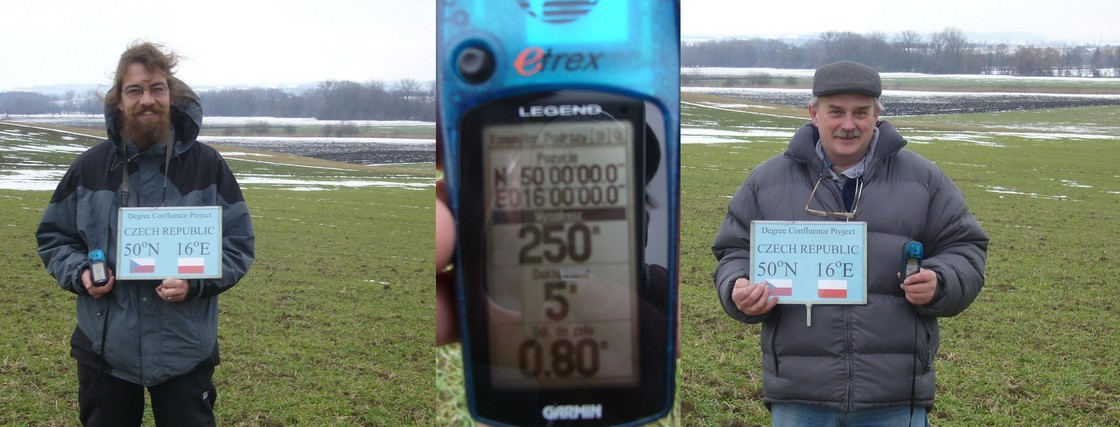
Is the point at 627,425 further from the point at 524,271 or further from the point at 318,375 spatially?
the point at 318,375

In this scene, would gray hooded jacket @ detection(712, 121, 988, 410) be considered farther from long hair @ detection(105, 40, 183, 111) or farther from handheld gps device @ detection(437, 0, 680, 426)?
long hair @ detection(105, 40, 183, 111)

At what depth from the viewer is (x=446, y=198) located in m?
3.07

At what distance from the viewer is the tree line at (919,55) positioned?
59375 mm

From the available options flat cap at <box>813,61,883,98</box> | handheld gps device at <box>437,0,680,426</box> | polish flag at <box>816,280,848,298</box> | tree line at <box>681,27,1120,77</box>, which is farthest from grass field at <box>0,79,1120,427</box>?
tree line at <box>681,27,1120,77</box>

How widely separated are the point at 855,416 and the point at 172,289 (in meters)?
2.31

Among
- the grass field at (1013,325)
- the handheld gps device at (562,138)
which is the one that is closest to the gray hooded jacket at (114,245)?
the handheld gps device at (562,138)

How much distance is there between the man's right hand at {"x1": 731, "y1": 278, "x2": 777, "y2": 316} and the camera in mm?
3121

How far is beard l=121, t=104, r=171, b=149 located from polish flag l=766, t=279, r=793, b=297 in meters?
2.14

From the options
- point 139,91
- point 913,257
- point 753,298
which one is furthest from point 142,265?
point 913,257

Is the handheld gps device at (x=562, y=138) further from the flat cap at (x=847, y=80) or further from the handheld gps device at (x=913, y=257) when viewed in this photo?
the handheld gps device at (x=913, y=257)

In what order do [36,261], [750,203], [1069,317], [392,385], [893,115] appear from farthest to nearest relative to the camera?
[893,115] < [36,261] < [1069,317] < [392,385] < [750,203]

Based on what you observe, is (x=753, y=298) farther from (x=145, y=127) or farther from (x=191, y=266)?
(x=145, y=127)

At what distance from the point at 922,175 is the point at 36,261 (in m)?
13.2

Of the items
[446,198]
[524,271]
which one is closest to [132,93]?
[446,198]
